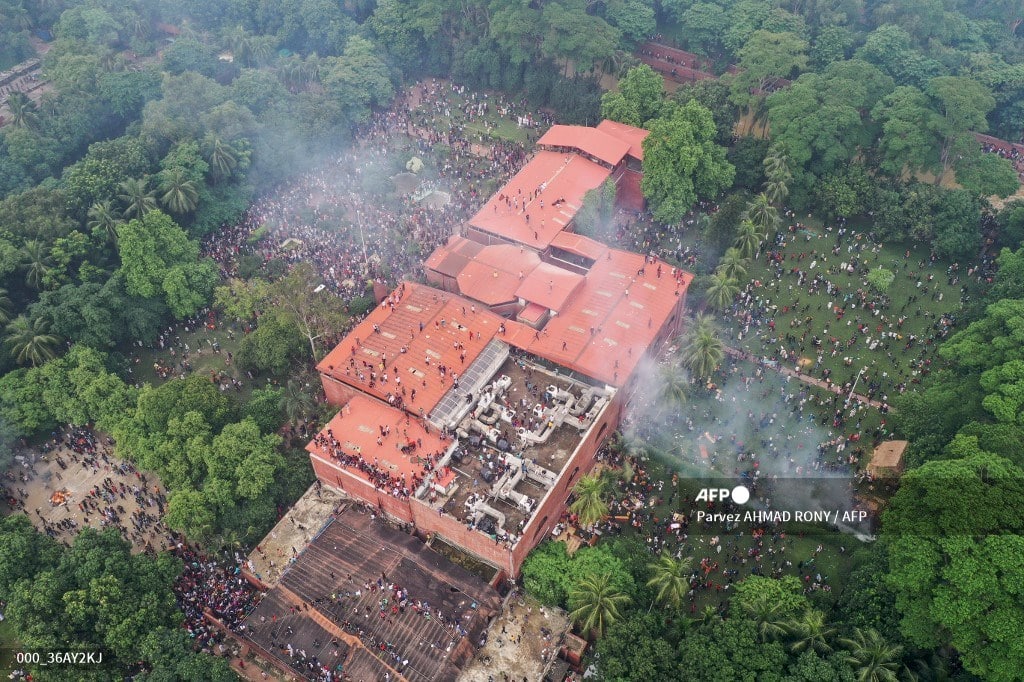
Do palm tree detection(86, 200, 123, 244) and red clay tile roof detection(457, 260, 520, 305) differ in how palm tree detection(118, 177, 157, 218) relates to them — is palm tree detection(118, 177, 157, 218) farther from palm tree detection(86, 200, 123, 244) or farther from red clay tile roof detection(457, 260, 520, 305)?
red clay tile roof detection(457, 260, 520, 305)

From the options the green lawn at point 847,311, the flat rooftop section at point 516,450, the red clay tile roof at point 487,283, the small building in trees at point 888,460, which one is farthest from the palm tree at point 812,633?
the red clay tile roof at point 487,283

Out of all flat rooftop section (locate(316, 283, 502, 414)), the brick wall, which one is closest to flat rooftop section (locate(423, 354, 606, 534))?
the brick wall

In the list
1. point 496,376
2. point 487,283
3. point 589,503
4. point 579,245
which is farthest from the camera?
point 579,245

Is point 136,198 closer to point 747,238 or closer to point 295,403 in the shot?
point 295,403

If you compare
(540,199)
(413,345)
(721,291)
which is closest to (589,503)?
(413,345)

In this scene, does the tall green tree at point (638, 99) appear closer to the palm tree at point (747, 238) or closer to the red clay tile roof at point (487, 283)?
the palm tree at point (747, 238)

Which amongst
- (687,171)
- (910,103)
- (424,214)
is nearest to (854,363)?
(687,171)

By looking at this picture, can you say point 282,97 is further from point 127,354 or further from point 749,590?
point 749,590

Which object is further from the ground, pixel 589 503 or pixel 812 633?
pixel 812 633
